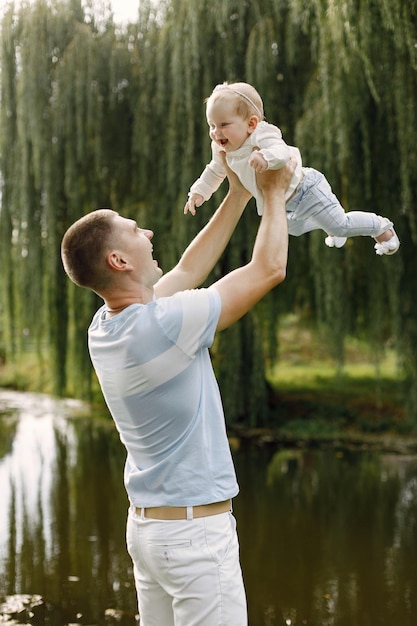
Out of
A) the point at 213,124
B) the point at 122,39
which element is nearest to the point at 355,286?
the point at 122,39

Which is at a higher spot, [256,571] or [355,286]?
[355,286]

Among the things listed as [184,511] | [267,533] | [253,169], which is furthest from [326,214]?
[267,533]

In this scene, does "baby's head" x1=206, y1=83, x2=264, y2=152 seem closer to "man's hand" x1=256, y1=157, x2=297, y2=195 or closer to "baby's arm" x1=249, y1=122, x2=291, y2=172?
"baby's arm" x1=249, y1=122, x2=291, y2=172

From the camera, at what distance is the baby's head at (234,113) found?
2.56 meters

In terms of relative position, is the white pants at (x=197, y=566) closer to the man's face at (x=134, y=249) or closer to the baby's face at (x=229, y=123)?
the man's face at (x=134, y=249)

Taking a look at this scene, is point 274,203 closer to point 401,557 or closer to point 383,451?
point 401,557

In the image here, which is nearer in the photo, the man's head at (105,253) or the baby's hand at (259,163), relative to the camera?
the man's head at (105,253)

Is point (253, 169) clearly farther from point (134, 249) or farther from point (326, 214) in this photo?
point (134, 249)

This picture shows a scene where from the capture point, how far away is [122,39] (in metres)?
8.93

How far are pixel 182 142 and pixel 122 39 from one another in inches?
59.1

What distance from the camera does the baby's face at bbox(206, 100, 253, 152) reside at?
2566mm

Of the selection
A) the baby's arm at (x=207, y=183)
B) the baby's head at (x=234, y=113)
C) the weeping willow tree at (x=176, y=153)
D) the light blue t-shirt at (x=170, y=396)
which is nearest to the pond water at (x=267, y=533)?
the weeping willow tree at (x=176, y=153)

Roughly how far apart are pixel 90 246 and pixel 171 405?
42 centimetres

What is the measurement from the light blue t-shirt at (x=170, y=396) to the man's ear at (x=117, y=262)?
10 centimetres
